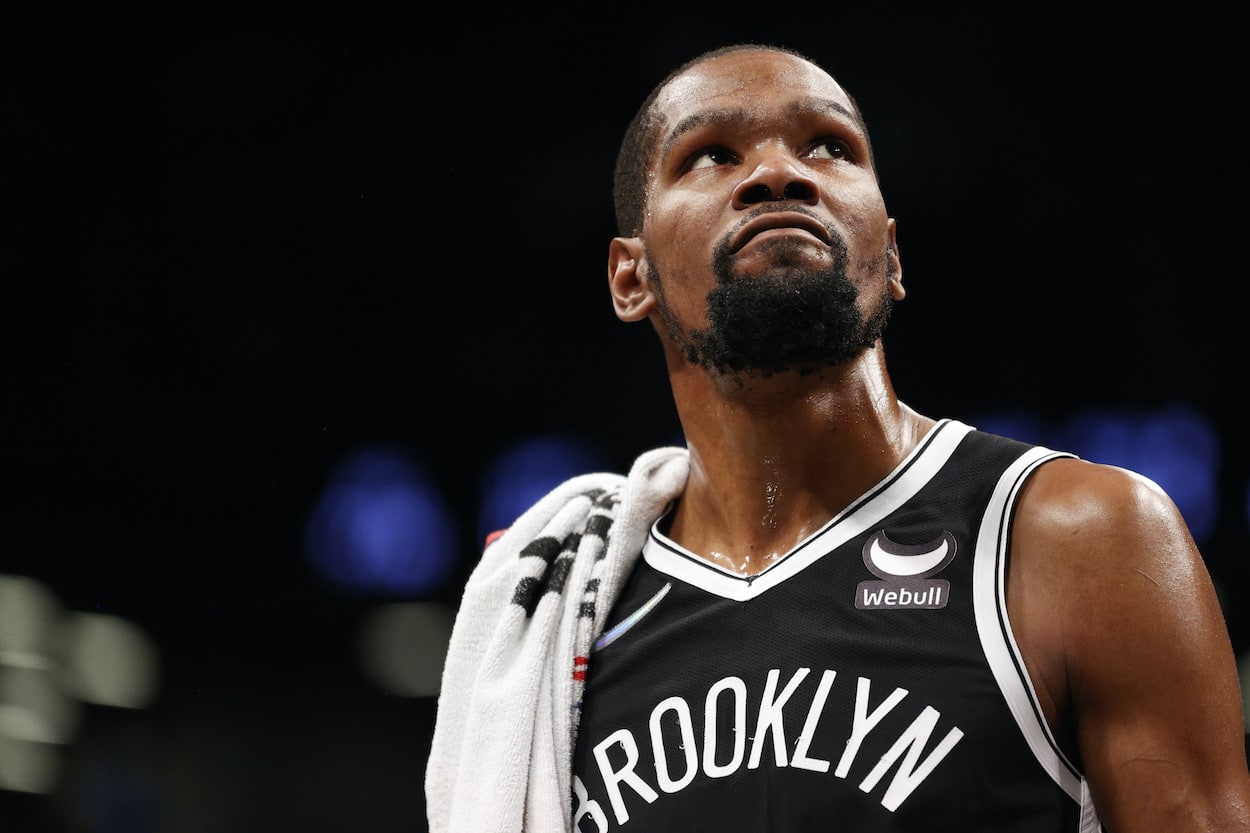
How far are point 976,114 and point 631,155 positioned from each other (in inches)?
63.3

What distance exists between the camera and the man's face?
123 centimetres

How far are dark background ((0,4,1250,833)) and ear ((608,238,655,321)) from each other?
143cm

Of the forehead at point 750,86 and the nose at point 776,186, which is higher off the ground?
the forehead at point 750,86

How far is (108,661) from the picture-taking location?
2822 mm

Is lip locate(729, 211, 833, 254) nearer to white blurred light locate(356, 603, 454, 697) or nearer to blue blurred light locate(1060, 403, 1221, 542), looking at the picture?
blue blurred light locate(1060, 403, 1221, 542)

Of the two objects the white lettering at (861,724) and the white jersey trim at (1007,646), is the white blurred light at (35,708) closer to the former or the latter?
the white lettering at (861,724)

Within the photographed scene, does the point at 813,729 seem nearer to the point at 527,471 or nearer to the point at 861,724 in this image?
the point at 861,724

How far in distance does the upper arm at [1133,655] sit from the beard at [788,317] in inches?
A: 11.3

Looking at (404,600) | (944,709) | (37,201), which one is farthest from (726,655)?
(37,201)

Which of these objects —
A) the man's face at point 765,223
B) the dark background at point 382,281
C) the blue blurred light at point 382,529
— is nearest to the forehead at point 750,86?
the man's face at point 765,223

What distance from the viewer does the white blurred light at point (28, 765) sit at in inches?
106

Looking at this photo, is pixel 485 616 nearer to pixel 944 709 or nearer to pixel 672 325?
pixel 672 325

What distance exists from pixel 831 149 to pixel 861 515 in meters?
0.43

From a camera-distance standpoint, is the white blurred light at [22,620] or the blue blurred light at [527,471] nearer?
the white blurred light at [22,620]
